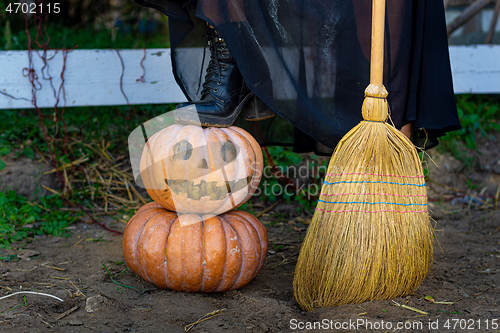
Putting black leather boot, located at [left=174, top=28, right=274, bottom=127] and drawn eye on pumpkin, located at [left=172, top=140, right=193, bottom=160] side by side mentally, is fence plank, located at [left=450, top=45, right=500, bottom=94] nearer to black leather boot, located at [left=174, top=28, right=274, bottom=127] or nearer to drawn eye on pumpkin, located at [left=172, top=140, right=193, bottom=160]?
black leather boot, located at [left=174, top=28, right=274, bottom=127]

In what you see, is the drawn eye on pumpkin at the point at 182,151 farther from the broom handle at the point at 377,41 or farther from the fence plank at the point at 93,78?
the fence plank at the point at 93,78

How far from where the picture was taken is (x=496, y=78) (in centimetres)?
350

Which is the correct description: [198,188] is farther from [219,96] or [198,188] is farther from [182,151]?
[219,96]

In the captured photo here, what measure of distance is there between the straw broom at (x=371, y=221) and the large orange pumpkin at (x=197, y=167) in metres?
0.39

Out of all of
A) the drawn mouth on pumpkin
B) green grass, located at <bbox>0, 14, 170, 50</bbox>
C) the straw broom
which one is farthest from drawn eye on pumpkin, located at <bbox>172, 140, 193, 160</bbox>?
green grass, located at <bbox>0, 14, 170, 50</bbox>

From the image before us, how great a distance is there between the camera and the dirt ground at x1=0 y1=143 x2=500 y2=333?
1540 mm

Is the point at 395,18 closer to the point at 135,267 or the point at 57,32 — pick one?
the point at 135,267

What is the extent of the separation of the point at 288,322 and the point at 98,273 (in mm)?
1004

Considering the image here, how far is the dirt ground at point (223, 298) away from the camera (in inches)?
60.6

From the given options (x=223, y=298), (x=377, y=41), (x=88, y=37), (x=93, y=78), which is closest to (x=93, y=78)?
(x=93, y=78)

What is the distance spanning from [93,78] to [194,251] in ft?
6.04

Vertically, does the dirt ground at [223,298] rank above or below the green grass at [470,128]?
below

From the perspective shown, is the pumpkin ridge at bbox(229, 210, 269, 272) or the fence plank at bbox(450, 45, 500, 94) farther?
the fence plank at bbox(450, 45, 500, 94)

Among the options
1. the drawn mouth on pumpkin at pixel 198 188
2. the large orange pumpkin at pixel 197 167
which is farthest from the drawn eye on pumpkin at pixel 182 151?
the drawn mouth on pumpkin at pixel 198 188
